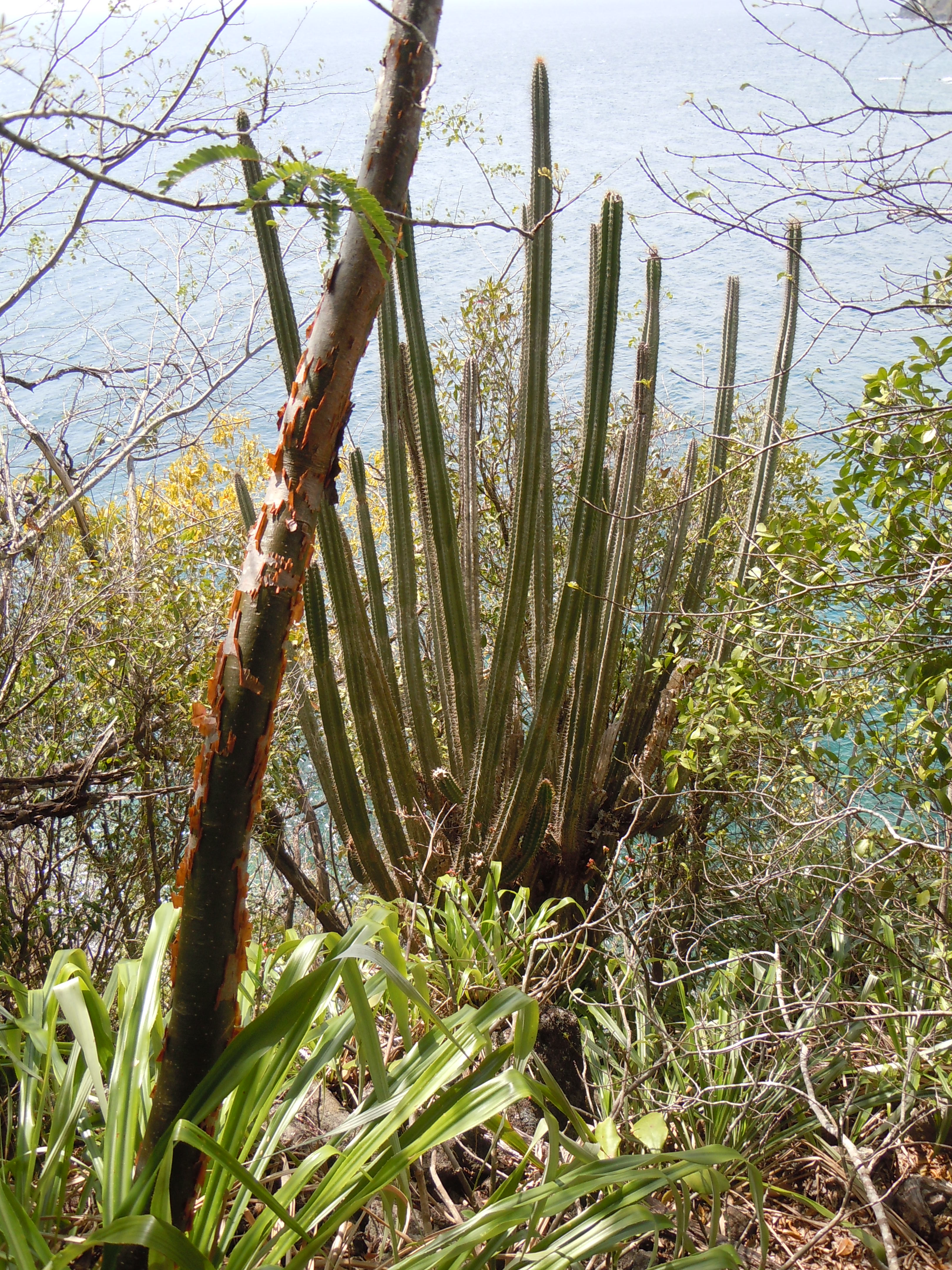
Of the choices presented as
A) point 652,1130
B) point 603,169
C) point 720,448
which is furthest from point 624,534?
point 603,169

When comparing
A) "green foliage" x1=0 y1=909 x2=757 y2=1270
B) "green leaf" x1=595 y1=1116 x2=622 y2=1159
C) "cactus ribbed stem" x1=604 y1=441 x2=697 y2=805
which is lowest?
"green leaf" x1=595 y1=1116 x2=622 y2=1159

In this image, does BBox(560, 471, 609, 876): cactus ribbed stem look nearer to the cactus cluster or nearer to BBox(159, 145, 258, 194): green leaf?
the cactus cluster

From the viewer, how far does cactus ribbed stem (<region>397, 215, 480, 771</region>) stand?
10.7 feet

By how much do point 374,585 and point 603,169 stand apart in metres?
9.40

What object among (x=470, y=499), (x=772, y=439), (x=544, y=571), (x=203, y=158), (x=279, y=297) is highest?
(x=279, y=297)

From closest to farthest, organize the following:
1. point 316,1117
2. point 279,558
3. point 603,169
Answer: point 279,558
point 316,1117
point 603,169

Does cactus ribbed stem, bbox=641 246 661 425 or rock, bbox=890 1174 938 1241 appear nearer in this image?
rock, bbox=890 1174 938 1241

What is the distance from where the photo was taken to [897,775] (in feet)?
10.2

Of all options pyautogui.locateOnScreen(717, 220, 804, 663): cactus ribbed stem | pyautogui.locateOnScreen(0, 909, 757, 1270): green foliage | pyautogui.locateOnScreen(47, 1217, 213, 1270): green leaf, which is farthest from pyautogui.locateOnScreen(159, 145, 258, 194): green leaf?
pyautogui.locateOnScreen(717, 220, 804, 663): cactus ribbed stem

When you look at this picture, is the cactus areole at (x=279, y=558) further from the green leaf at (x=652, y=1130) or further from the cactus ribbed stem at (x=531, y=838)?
the cactus ribbed stem at (x=531, y=838)

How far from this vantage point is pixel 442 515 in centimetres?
344

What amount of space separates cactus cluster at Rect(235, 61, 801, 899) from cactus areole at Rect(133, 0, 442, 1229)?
5.30 ft

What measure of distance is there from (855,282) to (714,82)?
7487 mm

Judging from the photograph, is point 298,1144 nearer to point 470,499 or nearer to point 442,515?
point 442,515
